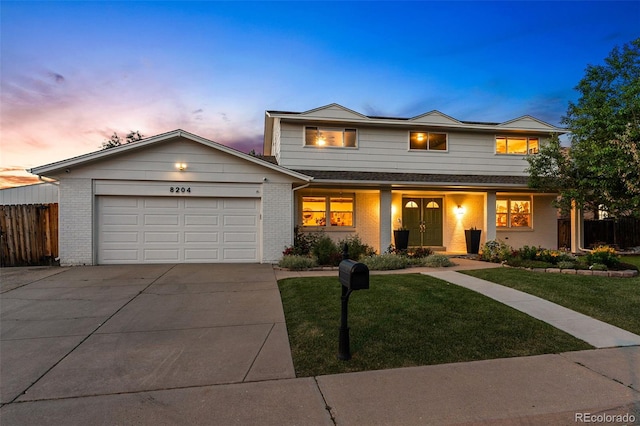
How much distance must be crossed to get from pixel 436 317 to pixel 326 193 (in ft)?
30.3

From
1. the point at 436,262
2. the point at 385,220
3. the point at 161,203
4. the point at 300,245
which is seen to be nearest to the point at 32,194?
the point at 161,203

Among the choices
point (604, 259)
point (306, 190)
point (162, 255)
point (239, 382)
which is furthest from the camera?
point (306, 190)

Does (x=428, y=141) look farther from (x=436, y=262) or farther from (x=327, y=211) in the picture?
(x=436, y=262)

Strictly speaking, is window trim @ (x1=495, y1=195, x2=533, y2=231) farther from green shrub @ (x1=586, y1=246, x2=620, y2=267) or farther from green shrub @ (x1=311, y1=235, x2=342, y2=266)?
green shrub @ (x1=311, y1=235, x2=342, y2=266)

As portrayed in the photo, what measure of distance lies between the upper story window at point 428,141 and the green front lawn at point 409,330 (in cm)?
890

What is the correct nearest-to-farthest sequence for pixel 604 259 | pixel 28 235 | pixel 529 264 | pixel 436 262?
pixel 604 259 < pixel 529 264 < pixel 28 235 < pixel 436 262

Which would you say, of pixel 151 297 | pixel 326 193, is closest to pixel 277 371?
pixel 151 297

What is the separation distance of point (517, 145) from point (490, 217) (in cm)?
390

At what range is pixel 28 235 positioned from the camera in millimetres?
10711

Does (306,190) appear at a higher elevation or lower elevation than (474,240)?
higher

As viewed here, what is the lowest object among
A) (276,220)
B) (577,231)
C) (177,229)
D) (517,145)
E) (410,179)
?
(577,231)

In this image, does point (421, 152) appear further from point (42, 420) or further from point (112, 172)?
point (42, 420)

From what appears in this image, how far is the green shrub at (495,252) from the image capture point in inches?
458

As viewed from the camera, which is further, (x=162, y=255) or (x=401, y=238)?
(x=401, y=238)
